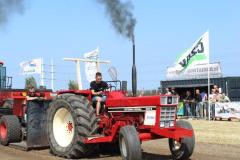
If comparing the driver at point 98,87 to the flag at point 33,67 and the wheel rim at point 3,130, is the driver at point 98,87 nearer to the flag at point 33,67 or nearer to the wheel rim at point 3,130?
the wheel rim at point 3,130

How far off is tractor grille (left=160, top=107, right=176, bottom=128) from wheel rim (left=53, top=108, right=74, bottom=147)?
2025mm

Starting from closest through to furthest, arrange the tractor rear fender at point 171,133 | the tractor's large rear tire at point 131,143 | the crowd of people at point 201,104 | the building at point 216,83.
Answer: the tractor's large rear tire at point 131,143
the tractor rear fender at point 171,133
the crowd of people at point 201,104
the building at point 216,83

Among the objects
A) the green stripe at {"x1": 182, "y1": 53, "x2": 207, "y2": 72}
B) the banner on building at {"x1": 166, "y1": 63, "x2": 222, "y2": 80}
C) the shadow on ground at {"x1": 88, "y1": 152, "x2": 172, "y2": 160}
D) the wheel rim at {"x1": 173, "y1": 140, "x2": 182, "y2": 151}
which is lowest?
the shadow on ground at {"x1": 88, "y1": 152, "x2": 172, "y2": 160}

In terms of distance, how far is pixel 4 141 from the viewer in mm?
12180

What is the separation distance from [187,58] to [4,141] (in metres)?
15.1

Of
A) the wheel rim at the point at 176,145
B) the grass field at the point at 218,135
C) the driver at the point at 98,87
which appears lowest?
the grass field at the point at 218,135

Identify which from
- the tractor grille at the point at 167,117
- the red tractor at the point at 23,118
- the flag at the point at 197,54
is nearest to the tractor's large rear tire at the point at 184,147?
the tractor grille at the point at 167,117

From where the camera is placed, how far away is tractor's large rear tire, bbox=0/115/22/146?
12016mm

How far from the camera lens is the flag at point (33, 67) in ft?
93.1

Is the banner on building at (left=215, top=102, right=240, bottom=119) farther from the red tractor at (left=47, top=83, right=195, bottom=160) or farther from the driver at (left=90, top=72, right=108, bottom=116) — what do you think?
the driver at (left=90, top=72, right=108, bottom=116)

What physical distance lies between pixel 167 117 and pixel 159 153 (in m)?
1.86

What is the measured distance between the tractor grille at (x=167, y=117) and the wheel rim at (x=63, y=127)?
2.03 meters

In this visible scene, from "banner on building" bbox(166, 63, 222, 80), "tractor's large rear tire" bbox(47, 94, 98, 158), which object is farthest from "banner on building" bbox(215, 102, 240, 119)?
"tractor's large rear tire" bbox(47, 94, 98, 158)

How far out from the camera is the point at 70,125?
9.94m
